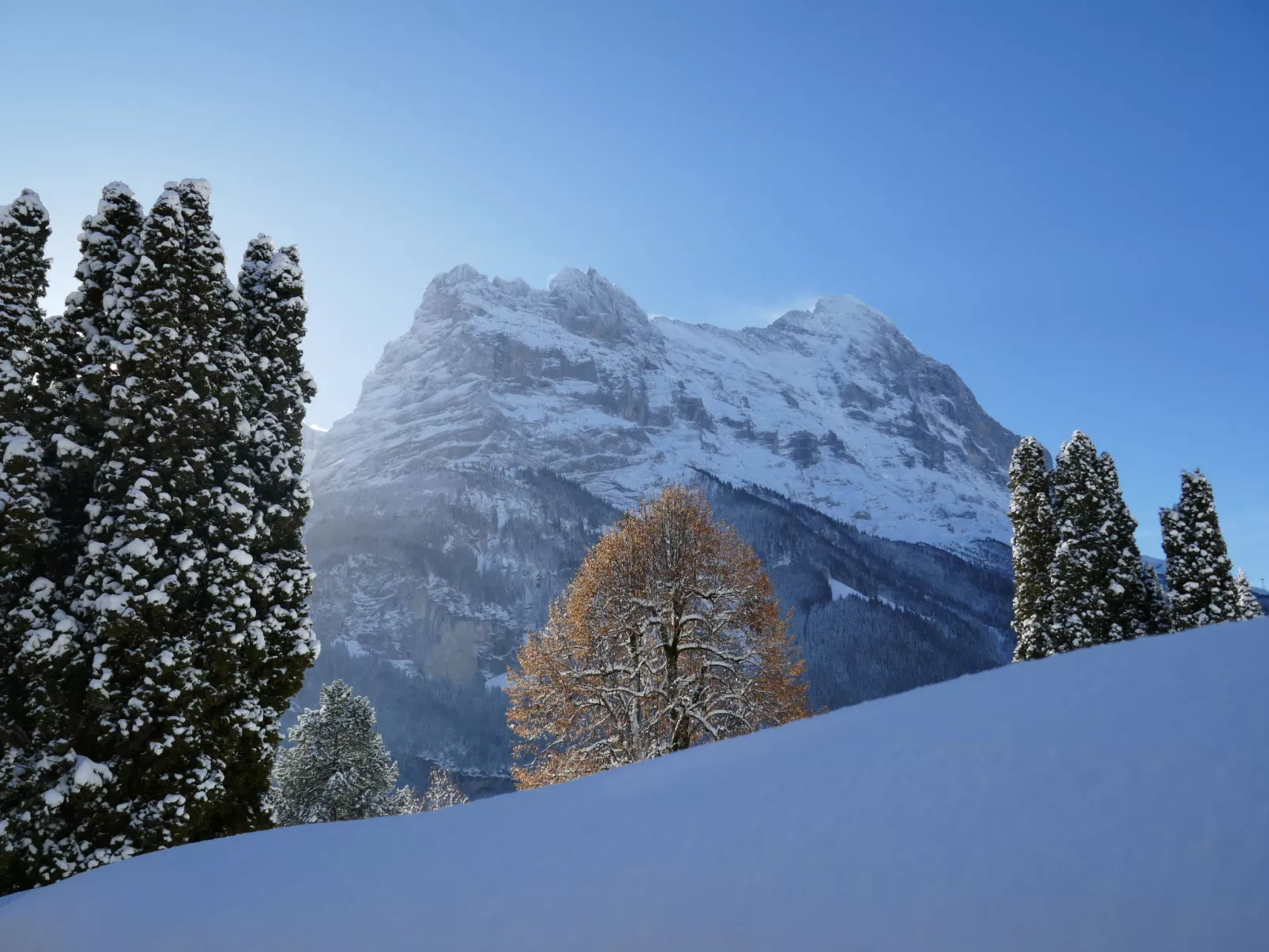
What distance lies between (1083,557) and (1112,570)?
46.5 inches

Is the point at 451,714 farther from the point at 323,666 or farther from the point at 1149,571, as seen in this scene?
the point at 1149,571

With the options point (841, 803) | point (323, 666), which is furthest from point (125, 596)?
point (323, 666)

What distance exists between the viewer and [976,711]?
3348 mm

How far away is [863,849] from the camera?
2.59 metres

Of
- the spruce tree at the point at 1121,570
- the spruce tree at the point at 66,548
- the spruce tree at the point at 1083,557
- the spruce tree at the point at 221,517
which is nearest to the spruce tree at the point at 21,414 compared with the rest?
the spruce tree at the point at 66,548

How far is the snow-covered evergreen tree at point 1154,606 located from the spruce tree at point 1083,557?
2.24 metres

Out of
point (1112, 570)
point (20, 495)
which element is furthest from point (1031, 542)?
point (20, 495)

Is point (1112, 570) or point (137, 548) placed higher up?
point (1112, 570)

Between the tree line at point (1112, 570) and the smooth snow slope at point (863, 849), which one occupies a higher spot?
the tree line at point (1112, 570)

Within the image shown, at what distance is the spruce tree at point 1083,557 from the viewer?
30.2m

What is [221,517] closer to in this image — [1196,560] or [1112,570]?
[1112,570]

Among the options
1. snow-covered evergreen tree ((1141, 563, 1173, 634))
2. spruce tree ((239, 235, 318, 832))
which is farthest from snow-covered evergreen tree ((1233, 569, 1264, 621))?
spruce tree ((239, 235, 318, 832))

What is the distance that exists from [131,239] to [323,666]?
185046 millimetres

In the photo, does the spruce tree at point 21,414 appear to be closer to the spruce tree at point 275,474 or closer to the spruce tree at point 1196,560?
Result: the spruce tree at point 275,474
